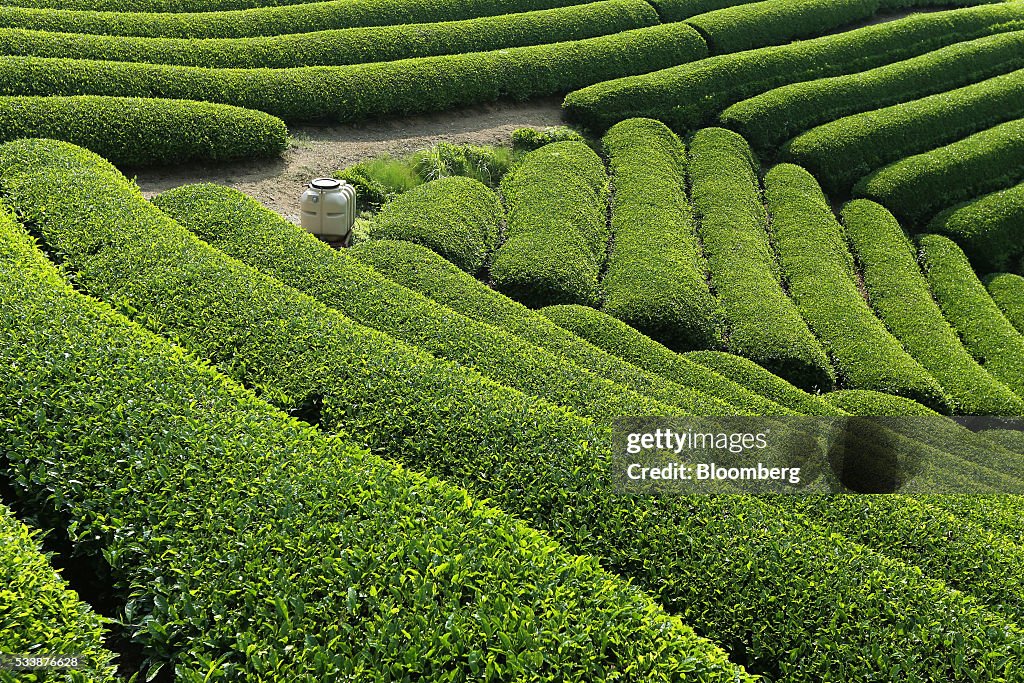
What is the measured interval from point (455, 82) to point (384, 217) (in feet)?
20.3

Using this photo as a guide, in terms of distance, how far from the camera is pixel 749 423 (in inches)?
348

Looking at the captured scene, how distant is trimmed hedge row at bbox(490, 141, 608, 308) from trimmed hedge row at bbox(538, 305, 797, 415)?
0.93m

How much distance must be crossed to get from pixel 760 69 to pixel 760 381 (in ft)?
43.4

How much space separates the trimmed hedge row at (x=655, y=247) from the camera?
15156 millimetres

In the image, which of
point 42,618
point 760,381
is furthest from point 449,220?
point 42,618

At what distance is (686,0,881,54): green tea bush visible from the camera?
2491 cm

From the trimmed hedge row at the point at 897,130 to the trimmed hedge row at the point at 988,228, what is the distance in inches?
87.2

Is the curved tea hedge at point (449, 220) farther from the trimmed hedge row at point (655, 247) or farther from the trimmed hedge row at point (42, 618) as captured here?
the trimmed hedge row at point (42, 618)

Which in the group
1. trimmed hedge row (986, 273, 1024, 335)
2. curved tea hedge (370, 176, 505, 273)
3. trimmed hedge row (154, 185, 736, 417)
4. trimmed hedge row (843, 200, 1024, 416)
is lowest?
trimmed hedge row (986, 273, 1024, 335)

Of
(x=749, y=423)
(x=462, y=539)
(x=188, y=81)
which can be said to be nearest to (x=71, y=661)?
(x=462, y=539)

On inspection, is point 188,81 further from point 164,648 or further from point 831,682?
point 831,682

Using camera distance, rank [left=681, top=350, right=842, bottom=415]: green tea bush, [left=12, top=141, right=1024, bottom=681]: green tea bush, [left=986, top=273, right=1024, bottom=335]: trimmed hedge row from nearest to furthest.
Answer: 1. [left=12, top=141, right=1024, bottom=681]: green tea bush
2. [left=681, top=350, right=842, bottom=415]: green tea bush
3. [left=986, top=273, right=1024, bottom=335]: trimmed hedge row

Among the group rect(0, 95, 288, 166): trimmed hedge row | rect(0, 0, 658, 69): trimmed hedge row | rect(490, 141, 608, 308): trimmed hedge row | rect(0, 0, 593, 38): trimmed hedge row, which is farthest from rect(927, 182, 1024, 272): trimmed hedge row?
rect(0, 95, 288, 166): trimmed hedge row

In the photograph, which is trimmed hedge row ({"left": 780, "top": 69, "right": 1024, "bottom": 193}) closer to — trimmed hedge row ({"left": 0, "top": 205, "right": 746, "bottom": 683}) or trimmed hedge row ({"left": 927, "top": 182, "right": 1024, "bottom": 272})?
trimmed hedge row ({"left": 927, "top": 182, "right": 1024, "bottom": 272})
